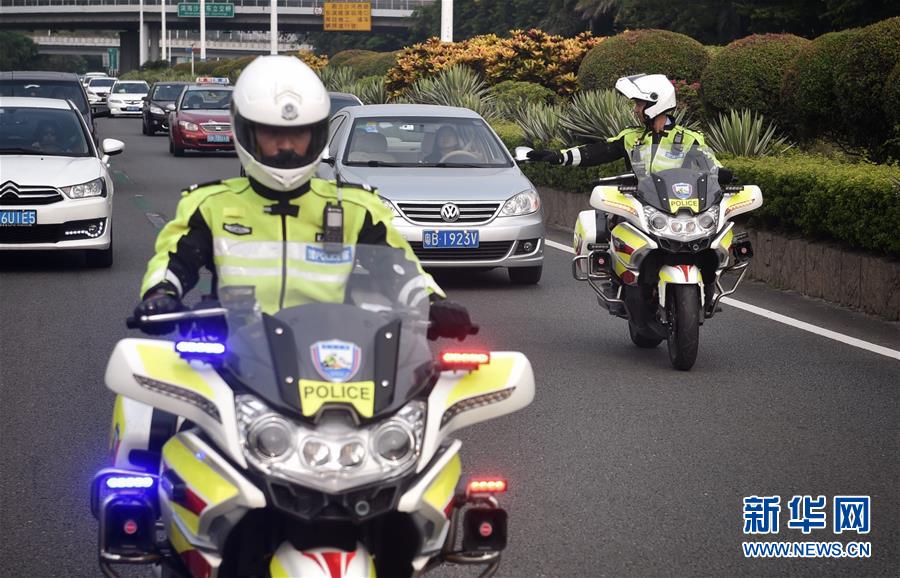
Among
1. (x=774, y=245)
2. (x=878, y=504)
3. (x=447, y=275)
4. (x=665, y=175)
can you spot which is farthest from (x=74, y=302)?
(x=878, y=504)

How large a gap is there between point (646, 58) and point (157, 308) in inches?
1012

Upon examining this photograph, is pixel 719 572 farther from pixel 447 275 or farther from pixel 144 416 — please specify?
pixel 447 275

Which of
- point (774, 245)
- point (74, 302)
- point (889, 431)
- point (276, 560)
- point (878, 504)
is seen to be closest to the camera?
point (276, 560)

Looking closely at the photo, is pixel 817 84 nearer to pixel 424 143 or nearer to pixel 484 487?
pixel 424 143

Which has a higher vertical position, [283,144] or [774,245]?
[283,144]

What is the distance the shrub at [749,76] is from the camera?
24219mm

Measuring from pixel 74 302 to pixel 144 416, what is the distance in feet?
26.5

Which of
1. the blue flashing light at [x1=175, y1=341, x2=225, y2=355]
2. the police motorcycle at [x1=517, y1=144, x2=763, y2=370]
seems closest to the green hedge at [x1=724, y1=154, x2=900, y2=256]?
the police motorcycle at [x1=517, y1=144, x2=763, y2=370]

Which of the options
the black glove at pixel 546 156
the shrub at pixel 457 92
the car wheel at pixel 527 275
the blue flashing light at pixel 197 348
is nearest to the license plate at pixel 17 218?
the car wheel at pixel 527 275

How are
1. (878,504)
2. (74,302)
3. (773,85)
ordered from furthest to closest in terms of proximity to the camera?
(773,85)
(74,302)
(878,504)

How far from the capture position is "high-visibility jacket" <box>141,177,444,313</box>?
438 cm

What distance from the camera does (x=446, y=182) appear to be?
45.8ft

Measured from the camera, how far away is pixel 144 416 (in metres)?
4.47

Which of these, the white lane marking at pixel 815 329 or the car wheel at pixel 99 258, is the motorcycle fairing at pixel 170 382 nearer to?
the white lane marking at pixel 815 329
